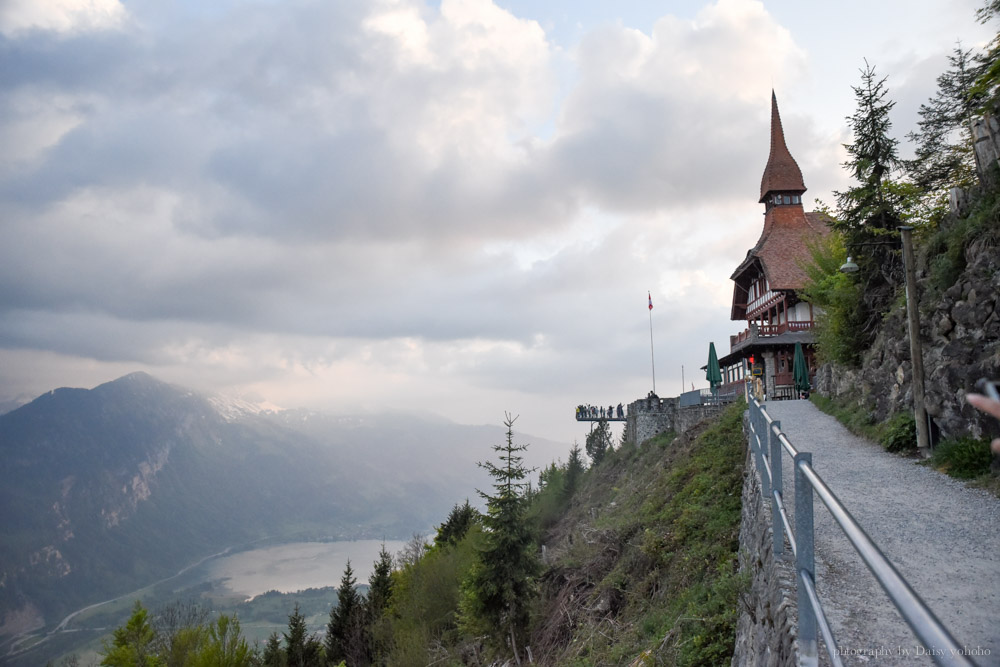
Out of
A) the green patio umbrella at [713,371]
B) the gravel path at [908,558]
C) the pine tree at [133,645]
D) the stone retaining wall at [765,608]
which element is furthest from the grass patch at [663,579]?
the pine tree at [133,645]

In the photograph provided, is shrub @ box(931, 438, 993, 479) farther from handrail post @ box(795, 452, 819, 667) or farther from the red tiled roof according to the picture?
the red tiled roof

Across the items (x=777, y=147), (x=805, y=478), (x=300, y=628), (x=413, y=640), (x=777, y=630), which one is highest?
(x=777, y=147)

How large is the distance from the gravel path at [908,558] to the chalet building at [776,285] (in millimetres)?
25933

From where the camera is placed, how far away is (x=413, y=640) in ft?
85.5

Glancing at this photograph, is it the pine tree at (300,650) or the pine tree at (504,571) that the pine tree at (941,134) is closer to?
the pine tree at (504,571)

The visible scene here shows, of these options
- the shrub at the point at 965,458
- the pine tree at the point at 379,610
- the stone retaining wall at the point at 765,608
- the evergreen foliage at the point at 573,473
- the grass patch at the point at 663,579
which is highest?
the shrub at the point at 965,458

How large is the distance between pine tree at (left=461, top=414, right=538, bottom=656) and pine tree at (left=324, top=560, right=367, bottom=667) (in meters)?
21.7

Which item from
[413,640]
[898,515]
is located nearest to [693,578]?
[898,515]

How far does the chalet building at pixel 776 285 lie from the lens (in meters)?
36.6

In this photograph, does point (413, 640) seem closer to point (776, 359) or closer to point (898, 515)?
point (898, 515)

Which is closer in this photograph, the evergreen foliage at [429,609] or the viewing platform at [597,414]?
the evergreen foliage at [429,609]

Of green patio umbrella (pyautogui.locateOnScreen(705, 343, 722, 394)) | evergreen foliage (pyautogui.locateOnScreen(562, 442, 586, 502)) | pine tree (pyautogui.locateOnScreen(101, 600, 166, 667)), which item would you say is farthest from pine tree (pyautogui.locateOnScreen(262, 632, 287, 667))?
green patio umbrella (pyautogui.locateOnScreen(705, 343, 722, 394))

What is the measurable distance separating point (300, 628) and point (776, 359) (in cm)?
3447

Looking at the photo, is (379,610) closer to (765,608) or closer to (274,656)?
(274,656)
